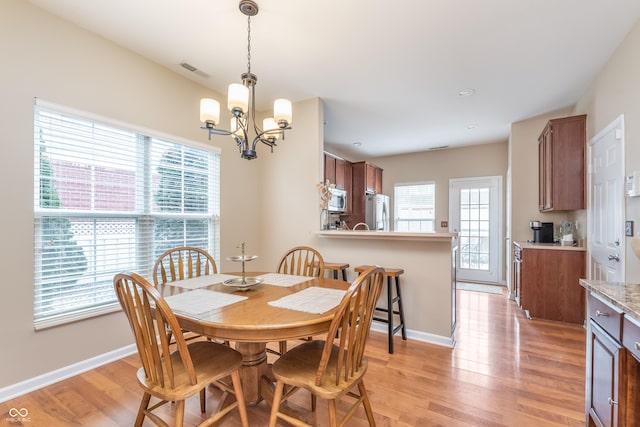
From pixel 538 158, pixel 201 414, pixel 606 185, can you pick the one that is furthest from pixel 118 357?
pixel 538 158

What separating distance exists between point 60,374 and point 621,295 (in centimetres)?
349

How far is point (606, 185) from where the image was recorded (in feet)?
8.95

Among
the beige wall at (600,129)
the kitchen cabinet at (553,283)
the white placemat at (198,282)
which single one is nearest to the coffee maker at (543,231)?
the beige wall at (600,129)

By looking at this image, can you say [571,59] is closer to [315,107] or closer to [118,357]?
[315,107]

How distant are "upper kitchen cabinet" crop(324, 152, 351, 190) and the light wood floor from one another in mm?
2651

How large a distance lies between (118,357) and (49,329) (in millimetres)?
591

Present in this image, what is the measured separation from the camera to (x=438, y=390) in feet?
6.59

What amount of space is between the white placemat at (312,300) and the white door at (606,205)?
2.48 meters

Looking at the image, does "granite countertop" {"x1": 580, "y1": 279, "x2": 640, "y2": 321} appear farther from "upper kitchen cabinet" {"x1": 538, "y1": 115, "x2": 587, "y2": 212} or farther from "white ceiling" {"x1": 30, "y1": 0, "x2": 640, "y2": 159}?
"upper kitchen cabinet" {"x1": 538, "y1": 115, "x2": 587, "y2": 212}

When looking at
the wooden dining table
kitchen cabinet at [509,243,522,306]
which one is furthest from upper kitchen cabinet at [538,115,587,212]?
the wooden dining table

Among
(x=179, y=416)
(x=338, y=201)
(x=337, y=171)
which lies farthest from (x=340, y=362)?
(x=337, y=171)

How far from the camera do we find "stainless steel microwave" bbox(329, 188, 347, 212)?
4475mm

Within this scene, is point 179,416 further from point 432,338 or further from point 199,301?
point 432,338

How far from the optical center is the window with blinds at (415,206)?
6.03 m
